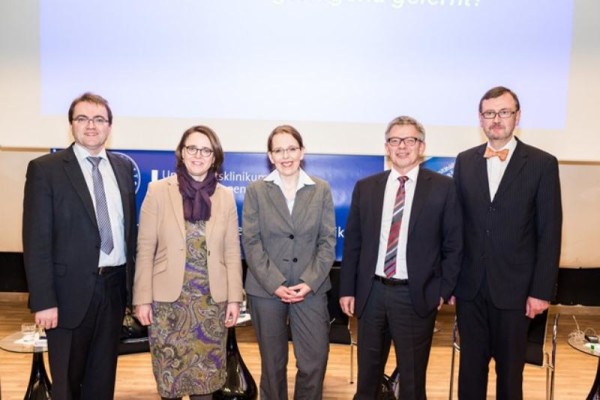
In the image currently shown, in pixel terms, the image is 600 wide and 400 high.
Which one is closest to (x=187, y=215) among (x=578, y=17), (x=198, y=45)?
(x=198, y=45)

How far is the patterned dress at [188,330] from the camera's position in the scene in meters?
2.83

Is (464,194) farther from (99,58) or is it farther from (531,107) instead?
(99,58)

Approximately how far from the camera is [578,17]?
4.90m

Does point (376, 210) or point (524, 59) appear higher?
point (524, 59)

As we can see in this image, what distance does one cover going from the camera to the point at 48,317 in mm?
2734

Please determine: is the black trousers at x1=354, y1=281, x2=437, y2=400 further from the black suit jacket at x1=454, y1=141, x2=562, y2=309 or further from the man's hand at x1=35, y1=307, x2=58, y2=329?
the man's hand at x1=35, y1=307, x2=58, y2=329

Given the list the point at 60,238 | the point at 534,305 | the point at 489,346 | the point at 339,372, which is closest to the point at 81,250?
the point at 60,238

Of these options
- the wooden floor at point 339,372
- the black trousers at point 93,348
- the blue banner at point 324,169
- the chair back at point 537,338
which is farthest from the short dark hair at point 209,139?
the blue banner at point 324,169

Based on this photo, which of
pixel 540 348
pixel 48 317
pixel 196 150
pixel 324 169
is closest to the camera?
pixel 48 317

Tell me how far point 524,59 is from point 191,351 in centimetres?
380

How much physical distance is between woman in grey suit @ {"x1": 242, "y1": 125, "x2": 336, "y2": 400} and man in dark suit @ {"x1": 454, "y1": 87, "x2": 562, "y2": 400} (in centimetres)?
78

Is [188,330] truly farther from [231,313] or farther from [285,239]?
[285,239]

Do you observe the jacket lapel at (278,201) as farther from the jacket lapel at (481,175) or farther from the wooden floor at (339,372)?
the wooden floor at (339,372)

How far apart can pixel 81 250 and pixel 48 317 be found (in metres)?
0.35
